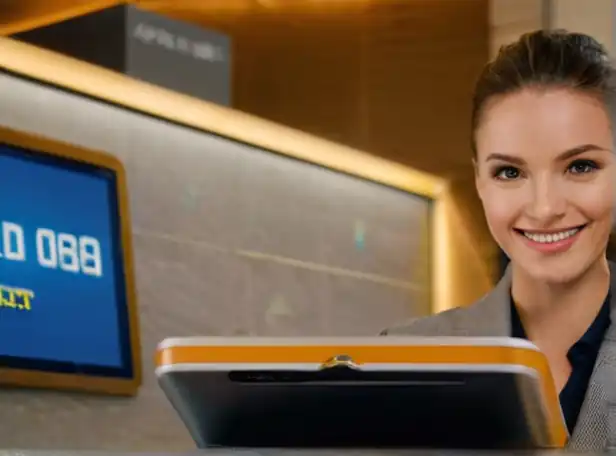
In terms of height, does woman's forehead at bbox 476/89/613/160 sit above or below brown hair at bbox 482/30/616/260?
below

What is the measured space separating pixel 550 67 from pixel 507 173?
0.42ft

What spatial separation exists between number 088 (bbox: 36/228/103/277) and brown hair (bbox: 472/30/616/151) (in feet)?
1.74

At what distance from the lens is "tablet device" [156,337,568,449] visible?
0.62m

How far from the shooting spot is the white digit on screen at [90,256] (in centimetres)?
145

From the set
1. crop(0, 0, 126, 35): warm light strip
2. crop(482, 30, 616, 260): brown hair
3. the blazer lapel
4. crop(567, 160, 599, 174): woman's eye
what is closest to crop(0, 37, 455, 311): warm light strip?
crop(0, 0, 126, 35): warm light strip

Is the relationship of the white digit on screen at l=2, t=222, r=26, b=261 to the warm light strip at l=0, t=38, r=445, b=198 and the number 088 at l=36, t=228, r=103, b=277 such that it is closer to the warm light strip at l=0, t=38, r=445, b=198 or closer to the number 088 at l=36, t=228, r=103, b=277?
the number 088 at l=36, t=228, r=103, b=277

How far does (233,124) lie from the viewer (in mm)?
1675

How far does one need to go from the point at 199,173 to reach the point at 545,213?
2.05 feet

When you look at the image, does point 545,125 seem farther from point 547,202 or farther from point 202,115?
point 202,115

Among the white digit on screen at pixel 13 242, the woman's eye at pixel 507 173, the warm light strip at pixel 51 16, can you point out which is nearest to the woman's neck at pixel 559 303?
the woman's eye at pixel 507 173

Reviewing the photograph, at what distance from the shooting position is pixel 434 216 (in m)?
2.07

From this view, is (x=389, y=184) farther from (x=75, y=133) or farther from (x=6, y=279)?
(x=6, y=279)

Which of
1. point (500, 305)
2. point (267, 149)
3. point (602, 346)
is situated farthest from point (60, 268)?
point (602, 346)

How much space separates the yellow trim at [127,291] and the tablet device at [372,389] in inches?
26.9
